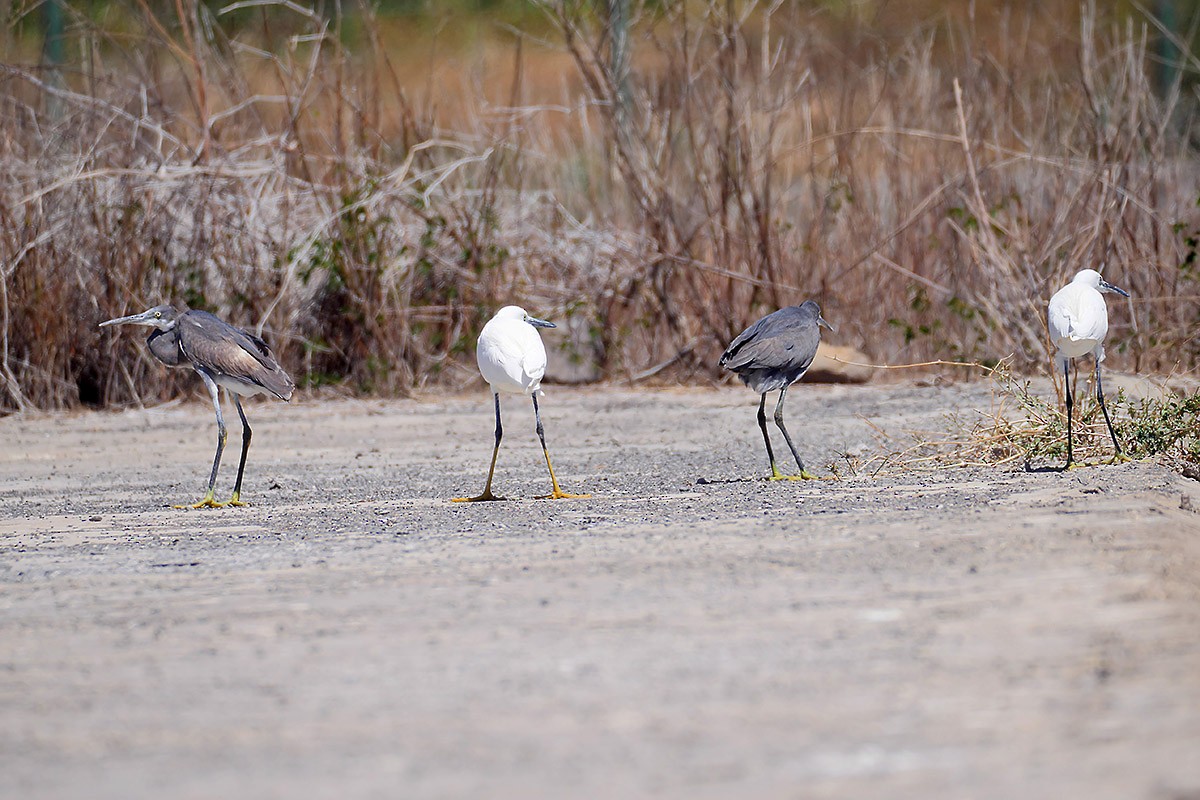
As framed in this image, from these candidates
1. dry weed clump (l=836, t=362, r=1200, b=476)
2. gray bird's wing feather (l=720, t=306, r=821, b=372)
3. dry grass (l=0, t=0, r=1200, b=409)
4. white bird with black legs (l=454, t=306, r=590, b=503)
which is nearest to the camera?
white bird with black legs (l=454, t=306, r=590, b=503)

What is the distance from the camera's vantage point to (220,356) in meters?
7.24

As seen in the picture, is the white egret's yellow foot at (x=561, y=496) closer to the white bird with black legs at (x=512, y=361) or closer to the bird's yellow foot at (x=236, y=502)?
the white bird with black legs at (x=512, y=361)

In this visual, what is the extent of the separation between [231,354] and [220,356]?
59 millimetres

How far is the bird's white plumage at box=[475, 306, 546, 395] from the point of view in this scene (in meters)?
6.59

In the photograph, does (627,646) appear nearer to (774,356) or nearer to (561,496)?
(561,496)

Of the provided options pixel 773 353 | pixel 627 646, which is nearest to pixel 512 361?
pixel 773 353

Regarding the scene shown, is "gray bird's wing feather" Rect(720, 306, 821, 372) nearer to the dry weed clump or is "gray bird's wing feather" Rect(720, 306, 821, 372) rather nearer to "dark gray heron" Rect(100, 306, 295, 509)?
the dry weed clump

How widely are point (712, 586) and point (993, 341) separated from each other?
725cm

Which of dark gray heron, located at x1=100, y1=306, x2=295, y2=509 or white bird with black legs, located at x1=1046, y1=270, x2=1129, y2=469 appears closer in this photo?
white bird with black legs, located at x1=1046, y1=270, x2=1129, y2=469

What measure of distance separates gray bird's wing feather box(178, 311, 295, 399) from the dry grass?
3169mm

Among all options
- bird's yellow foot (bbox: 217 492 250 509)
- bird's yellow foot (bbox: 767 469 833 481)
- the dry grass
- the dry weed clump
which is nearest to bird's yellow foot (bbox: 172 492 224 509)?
bird's yellow foot (bbox: 217 492 250 509)

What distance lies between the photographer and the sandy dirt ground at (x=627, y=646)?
285 centimetres

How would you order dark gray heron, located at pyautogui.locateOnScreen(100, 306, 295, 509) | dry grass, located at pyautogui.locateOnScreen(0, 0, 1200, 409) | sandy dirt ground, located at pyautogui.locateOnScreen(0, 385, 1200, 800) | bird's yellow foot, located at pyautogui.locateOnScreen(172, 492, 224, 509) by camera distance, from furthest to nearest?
dry grass, located at pyautogui.locateOnScreen(0, 0, 1200, 409)
dark gray heron, located at pyautogui.locateOnScreen(100, 306, 295, 509)
bird's yellow foot, located at pyautogui.locateOnScreen(172, 492, 224, 509)
sandy dirt ground, located at pyautogui.locateOnScreen(0, 385, 1200, 800)

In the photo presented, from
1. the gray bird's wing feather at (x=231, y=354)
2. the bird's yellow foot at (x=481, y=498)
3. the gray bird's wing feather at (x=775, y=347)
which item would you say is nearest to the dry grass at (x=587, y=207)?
the gray bird's wing feather at (x=231, y=354)
